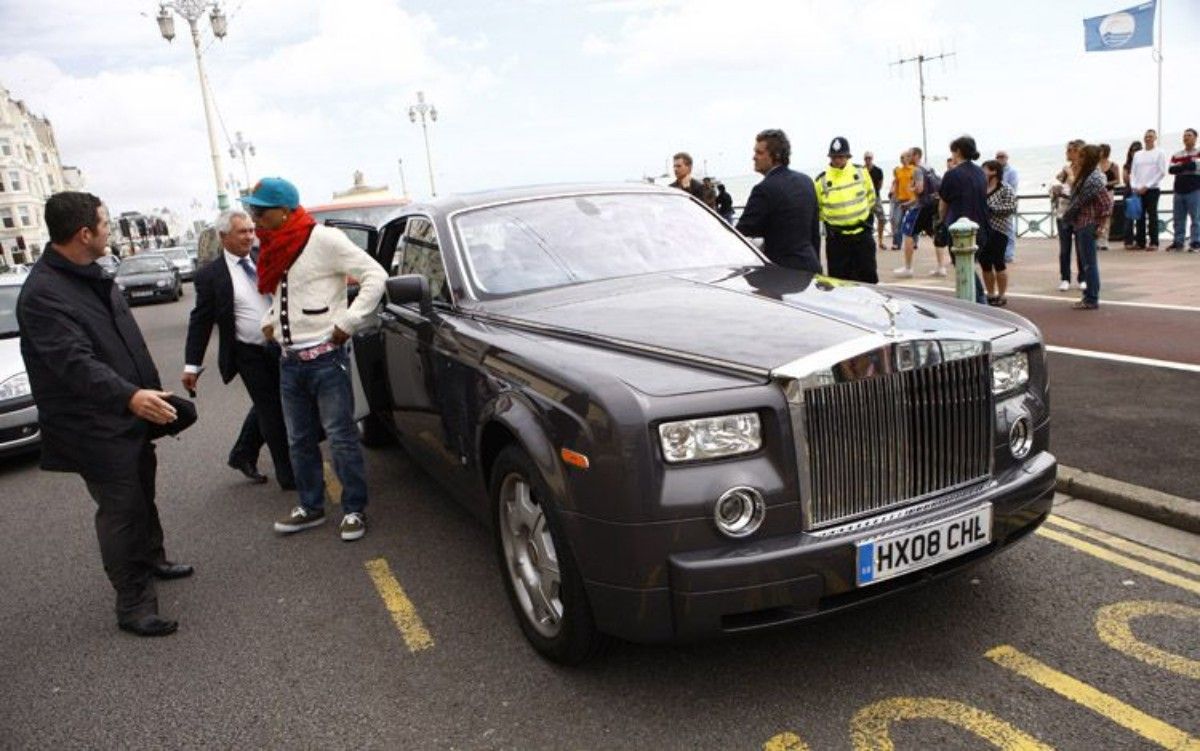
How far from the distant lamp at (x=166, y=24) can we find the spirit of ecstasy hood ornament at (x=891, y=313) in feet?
95.8

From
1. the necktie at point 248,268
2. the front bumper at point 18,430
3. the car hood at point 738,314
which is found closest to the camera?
the car hood at point 738,314

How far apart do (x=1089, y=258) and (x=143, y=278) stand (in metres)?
22.9

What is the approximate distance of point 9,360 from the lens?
766cm

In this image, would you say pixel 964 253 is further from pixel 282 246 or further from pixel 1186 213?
pixel 1186 213

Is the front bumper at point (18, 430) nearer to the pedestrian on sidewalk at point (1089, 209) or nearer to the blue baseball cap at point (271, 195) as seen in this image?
the blue baseball cap at point (271, 195)

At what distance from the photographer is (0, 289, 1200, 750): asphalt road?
294cm

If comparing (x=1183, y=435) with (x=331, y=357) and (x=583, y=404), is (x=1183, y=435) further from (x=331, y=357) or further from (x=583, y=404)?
(x=331, y=357)

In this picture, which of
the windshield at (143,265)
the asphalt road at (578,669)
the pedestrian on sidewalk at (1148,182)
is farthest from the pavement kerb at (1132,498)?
the windshield at (143,265)

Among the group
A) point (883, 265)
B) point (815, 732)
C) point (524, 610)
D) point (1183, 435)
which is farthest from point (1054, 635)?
point (883, 265)

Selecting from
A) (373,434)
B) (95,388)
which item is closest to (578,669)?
(95,388)

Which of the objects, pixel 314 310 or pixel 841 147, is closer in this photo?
pixel 314 310

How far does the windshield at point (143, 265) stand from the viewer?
2500 cm

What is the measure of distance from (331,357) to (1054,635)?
366 cm

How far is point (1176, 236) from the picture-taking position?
14.3 metres
